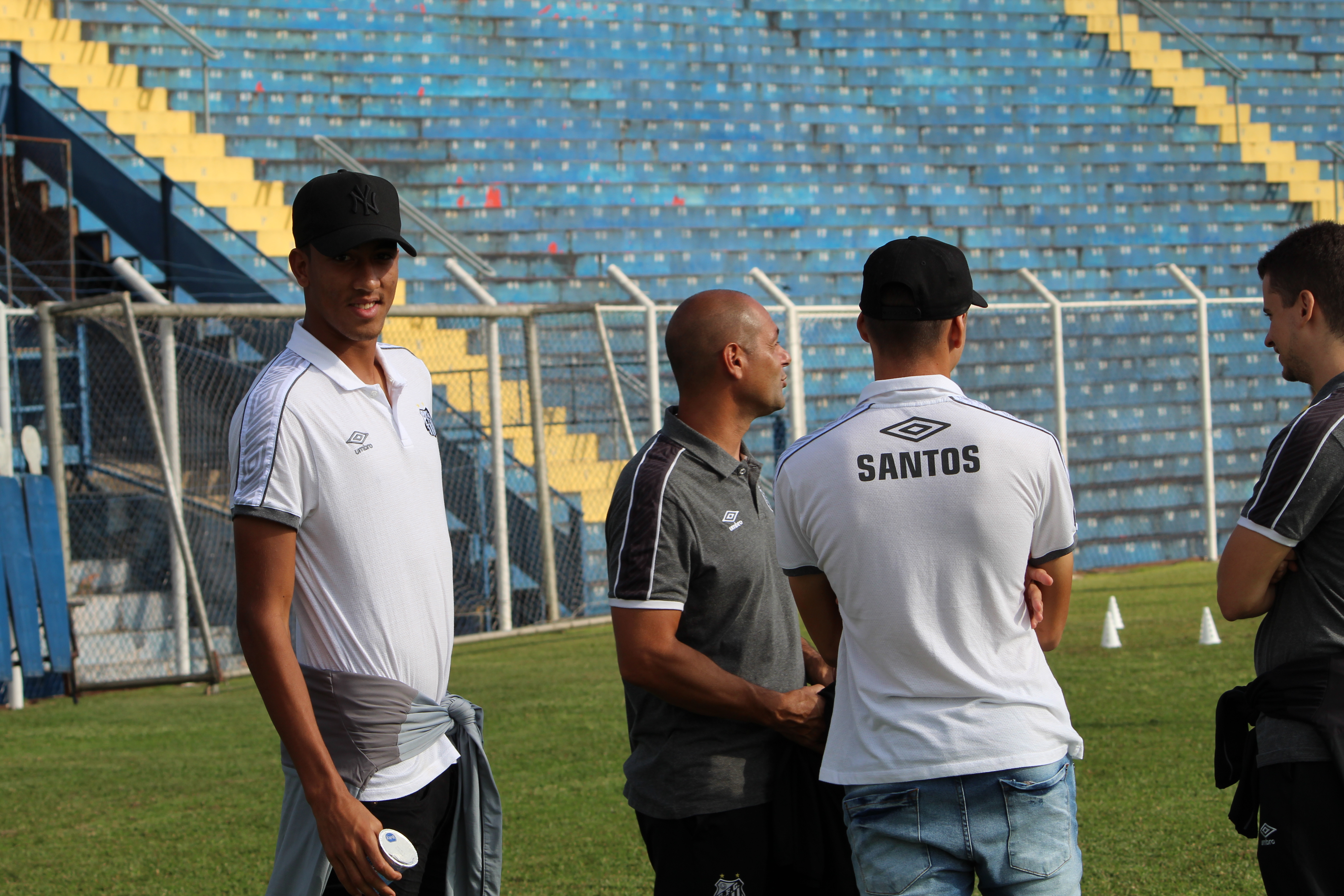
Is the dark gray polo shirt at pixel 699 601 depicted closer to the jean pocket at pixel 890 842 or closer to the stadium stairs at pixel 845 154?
the jean pocket at pixel 890 842

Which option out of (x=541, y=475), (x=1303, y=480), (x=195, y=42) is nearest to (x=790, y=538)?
Result: (x=1303, y=480)

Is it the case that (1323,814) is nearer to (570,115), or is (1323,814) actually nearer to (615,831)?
(615,831)

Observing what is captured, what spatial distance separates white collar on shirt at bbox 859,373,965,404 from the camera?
2.23m

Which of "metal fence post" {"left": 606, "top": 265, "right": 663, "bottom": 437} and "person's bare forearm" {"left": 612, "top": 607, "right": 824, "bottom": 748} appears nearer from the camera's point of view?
"person's bare forearm" {"left": 612, "top": 607, "right": 824, "bottom": 748}

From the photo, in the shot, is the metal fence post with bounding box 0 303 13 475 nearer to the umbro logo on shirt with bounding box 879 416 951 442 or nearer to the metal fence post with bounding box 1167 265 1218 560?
the umbro logo on shirt with bounding box 879 416 951 442

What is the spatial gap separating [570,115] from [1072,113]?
718 cm

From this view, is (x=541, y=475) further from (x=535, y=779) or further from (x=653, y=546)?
(x=653, y=546)

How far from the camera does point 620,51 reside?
18.2m

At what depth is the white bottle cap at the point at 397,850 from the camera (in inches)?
85.0

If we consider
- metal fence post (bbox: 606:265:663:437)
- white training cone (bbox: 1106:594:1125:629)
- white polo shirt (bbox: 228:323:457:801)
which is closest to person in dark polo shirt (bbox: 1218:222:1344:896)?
white polo shirt (bbox: 228:323:457:801)

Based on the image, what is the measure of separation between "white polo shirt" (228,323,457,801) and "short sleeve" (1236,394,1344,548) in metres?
1.48

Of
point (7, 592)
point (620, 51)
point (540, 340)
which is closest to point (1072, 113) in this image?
point (620, 51)

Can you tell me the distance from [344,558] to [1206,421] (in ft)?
38.8

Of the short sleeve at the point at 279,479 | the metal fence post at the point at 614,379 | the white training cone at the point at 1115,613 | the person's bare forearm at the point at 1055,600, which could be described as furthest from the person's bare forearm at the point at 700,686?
the metal fence post at the point at 614,379
